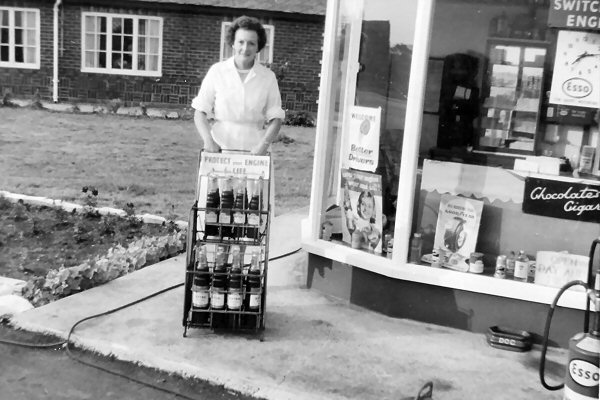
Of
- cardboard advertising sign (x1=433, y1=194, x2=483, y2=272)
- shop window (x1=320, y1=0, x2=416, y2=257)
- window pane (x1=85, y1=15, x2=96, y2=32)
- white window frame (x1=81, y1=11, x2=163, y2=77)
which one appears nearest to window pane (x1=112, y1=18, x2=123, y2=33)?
white window frame (x1=81, y1=11, x2=163, y2=77)

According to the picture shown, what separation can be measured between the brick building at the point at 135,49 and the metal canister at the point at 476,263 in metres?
14.3

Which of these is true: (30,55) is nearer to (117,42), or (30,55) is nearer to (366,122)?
(117,42)

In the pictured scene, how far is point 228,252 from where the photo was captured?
4965 mm

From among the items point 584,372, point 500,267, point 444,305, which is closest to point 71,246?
point 444,305

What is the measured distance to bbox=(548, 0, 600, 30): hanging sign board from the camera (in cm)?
493

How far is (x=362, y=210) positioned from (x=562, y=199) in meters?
1.45

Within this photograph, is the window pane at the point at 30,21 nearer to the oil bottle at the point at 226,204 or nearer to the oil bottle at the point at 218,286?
the oil bottle at the point at 226,204

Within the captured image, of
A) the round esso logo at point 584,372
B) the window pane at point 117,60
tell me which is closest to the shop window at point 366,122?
the round esso logo at point 584,372

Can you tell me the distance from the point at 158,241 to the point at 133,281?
3.11 feet

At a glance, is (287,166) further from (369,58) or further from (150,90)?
(150,90)

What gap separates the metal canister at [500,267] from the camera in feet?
17.0

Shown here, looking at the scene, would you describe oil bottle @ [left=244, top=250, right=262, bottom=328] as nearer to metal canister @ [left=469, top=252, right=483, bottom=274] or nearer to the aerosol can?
metal canister @ [left=469, top=252, right=483, bottom=274]

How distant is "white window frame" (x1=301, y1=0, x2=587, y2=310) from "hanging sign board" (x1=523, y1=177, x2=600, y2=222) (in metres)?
0.51

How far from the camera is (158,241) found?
6.87 m
